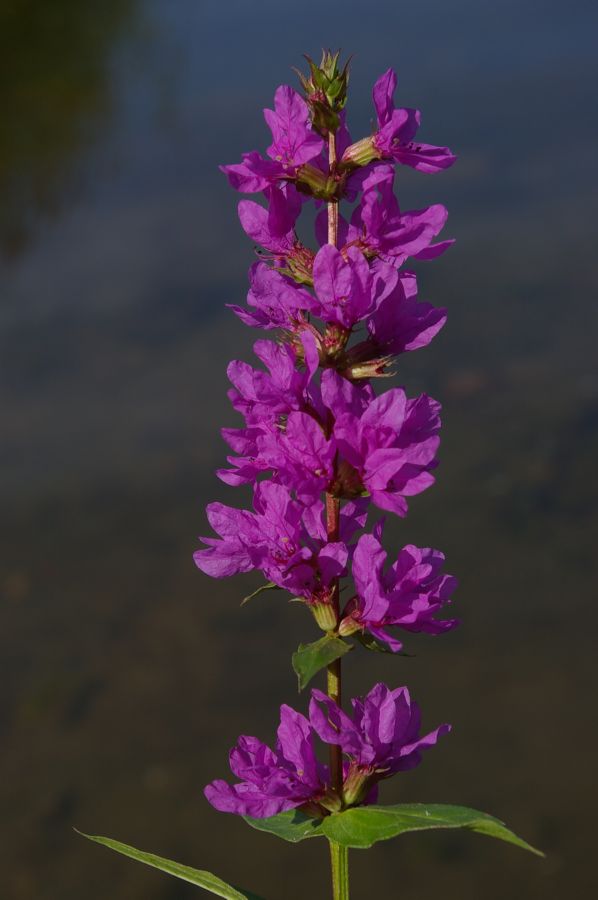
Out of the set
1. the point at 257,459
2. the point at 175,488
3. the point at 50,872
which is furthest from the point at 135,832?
the point at 257,459

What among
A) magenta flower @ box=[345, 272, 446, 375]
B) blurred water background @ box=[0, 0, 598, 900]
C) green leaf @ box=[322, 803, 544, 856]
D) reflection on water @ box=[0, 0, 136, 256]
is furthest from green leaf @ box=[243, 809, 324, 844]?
reflection on water @ box=[0, 0, 136, 256]

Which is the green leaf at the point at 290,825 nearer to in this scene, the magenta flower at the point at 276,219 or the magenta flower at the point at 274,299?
the magenta flower at the point at 274,299

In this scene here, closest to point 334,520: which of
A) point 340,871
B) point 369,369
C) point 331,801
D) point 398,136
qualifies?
A: point 369,369

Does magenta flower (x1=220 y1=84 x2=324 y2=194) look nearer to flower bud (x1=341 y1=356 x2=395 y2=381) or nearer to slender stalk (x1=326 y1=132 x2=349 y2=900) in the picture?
slender stalk (x1=326 y1=132 x2=349 y2=900)

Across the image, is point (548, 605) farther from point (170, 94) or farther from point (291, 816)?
point (170, 94)

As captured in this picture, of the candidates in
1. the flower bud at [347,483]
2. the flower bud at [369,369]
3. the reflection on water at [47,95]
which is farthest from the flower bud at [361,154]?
the reflection on water at [47,95]
